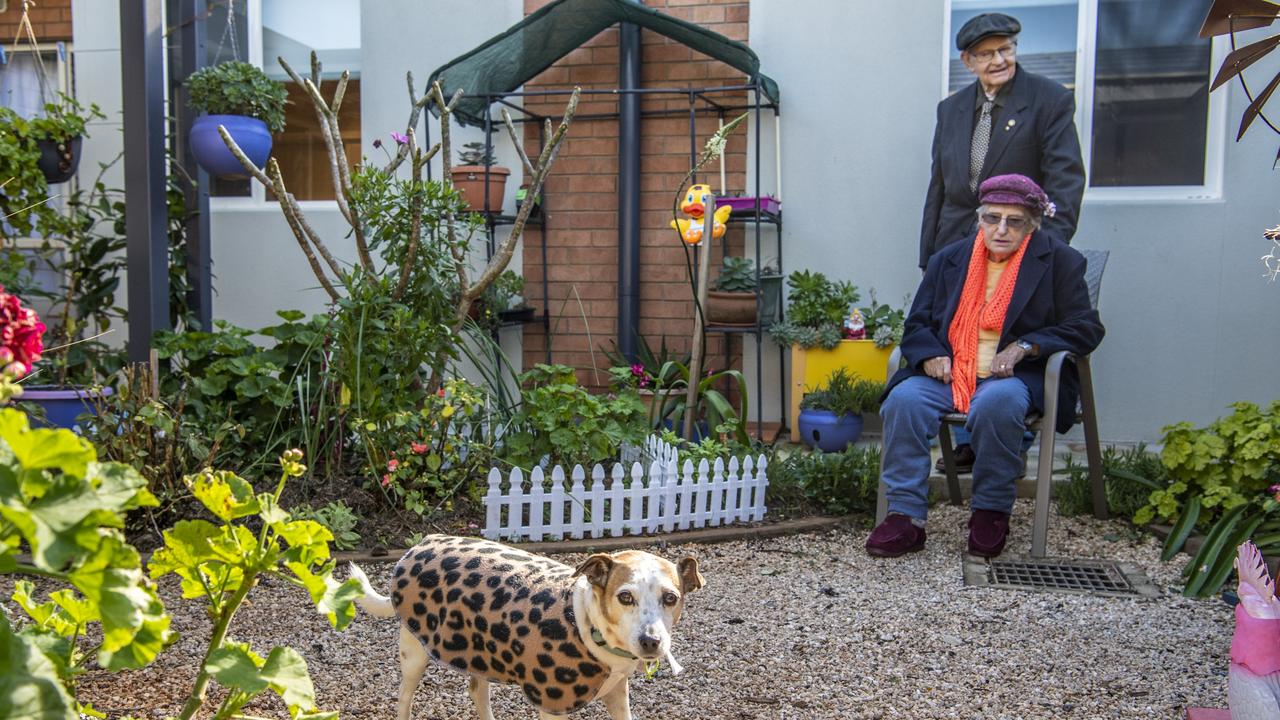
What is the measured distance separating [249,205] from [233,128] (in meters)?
1.56

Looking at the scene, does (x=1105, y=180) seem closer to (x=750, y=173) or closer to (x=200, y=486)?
(x=750, y=173)

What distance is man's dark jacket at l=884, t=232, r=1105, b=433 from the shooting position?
11.5 ft

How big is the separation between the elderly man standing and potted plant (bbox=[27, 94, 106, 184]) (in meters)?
4.07

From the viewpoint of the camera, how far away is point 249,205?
6074 mm

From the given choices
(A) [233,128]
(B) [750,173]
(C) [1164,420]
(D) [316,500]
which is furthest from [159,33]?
(C) [1164,420]

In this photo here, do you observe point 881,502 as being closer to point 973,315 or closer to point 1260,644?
point 973,315

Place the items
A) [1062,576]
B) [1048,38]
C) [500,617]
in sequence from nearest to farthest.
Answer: [500,617] < [1062,576] < [1048,38]

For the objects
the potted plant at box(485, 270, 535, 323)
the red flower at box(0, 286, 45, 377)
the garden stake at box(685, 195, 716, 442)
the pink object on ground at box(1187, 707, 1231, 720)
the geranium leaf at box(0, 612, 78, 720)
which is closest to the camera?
the geranium leaf at box(0, 612, 78, 720)

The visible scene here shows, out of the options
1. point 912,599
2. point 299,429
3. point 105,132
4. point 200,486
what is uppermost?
Result: point 105,132

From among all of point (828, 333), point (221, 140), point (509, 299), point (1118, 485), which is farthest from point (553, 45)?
point (1118, 485)

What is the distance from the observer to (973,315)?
3611mm

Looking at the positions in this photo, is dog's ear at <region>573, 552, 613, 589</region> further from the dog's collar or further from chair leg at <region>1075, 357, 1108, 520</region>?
chair leg at <region>1075, 357, 1108, 520</region>

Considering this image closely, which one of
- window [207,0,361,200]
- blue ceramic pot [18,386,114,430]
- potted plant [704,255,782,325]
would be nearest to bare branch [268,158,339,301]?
blue ceramic pot [18,386,114,430]

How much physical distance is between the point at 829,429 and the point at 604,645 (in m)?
3.48
